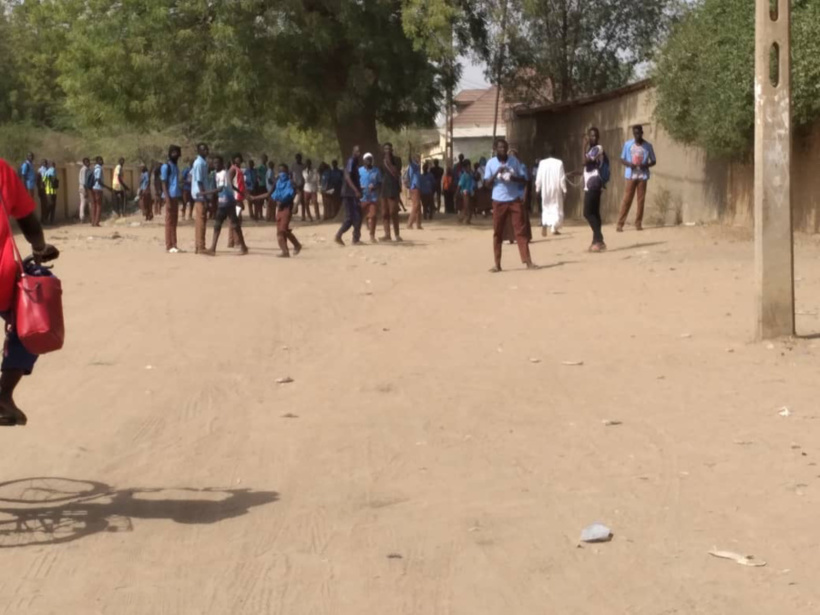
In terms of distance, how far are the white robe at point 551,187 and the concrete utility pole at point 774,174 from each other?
11062 mm

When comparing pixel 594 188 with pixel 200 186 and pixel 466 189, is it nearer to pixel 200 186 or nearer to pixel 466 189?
pixel 200 186

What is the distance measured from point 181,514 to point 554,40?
105 ft

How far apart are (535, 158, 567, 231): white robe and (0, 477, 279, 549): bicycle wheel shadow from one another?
1518 centimetres

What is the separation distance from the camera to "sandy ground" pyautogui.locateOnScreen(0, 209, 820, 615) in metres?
5.02

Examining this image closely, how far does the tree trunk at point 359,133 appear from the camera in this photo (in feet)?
98.4

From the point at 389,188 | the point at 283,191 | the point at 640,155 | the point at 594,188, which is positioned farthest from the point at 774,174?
the point at 389,188

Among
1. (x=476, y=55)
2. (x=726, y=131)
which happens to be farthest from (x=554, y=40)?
(x=726, y=131)

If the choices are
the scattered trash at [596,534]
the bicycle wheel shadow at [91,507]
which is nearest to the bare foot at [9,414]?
the bicycle wheel shadow at [91,507]

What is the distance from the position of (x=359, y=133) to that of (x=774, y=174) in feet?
68.7

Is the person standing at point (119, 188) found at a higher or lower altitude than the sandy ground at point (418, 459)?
higher

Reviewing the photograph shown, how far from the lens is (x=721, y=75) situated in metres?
19.5

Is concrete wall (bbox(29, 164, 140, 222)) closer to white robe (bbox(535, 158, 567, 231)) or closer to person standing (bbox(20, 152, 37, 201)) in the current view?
person standing (bbox(20, 152, 37, 201))

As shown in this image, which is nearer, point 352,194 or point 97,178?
point 352,194

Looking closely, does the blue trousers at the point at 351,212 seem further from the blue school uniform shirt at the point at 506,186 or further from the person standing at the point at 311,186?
the person standing at the point at 311,186
